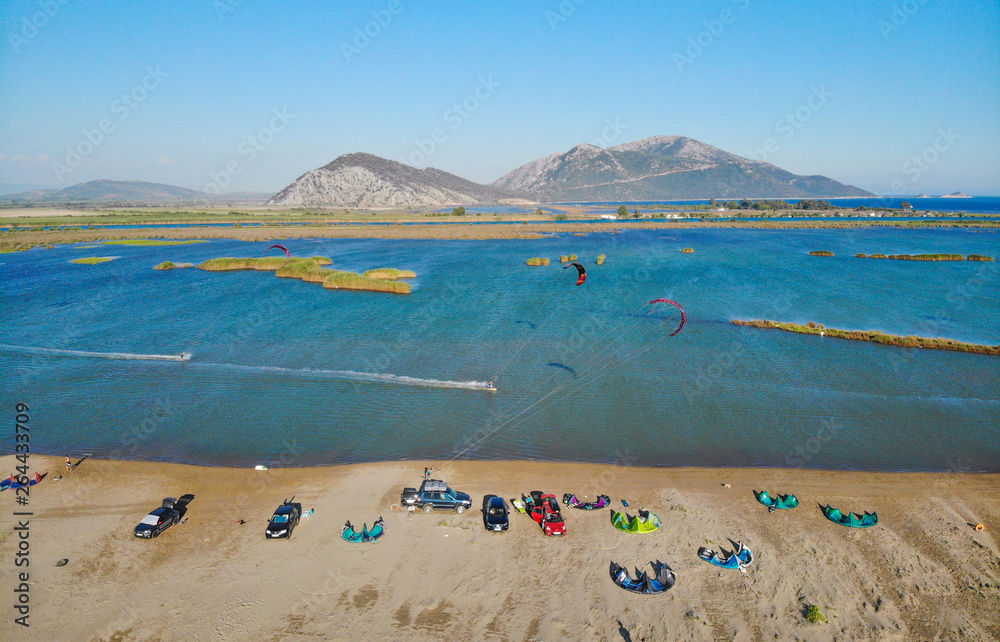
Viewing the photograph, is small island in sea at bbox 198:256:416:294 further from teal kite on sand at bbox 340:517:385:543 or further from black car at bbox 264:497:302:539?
teal kite on sand at bbox 340:517:385:543

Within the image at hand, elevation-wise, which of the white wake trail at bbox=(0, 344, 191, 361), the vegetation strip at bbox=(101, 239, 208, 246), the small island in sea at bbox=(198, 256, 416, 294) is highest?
the vegetation strip at bbox=(101, 239, 208, 246)

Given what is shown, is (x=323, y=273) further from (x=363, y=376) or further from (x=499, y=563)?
(x=499, y=563)

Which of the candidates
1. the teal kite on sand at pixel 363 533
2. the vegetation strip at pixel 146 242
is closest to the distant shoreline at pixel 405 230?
the vegetation strip at pixel 146 242

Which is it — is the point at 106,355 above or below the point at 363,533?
above

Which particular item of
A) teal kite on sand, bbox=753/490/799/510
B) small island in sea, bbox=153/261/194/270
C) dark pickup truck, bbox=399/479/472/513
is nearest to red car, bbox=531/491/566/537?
dark pickup truck, bbox=399/479/472/513

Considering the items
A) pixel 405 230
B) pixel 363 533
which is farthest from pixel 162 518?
pixel 405 230

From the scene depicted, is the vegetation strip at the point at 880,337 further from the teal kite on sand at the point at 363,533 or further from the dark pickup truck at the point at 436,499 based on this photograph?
the teal kite on sand at the point at 363,533
